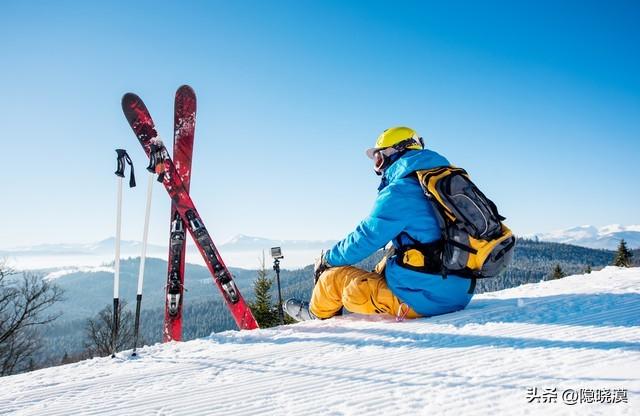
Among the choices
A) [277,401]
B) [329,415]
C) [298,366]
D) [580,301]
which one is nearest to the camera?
[329,415]

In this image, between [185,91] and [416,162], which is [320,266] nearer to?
[416,162]

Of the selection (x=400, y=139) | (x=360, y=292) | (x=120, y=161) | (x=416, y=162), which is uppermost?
(x=400, y=139)

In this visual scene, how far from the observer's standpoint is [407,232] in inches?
137

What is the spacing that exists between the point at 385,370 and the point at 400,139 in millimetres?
2386

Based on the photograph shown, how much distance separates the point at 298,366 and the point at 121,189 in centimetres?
293

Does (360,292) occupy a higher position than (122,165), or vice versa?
(122,165)

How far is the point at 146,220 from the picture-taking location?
14.9ft

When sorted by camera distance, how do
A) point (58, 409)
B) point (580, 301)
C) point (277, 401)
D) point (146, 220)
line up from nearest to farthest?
1. point (277, 401)
2. point (58, 409)
3. point (580, 301)
4. point (146, 220)

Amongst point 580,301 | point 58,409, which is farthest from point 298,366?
point 580,301

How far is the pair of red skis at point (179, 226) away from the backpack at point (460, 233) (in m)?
4.83

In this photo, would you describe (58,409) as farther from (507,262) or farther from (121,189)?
(507,262)

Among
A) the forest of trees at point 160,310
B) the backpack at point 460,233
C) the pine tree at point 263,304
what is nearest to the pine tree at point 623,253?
the forest of trees at point 160,310

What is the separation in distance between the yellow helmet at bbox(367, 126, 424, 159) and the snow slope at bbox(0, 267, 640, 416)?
1.78 metres

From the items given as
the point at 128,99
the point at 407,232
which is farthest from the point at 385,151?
the point at 128,99
